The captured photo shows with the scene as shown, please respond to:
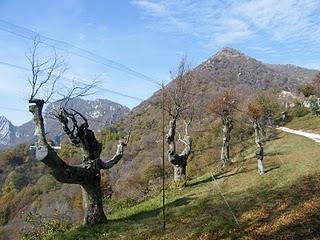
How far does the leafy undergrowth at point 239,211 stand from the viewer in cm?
1485

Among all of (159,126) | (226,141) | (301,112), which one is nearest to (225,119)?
(226,141)

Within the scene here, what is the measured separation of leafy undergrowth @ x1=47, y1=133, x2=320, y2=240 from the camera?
1485 cm

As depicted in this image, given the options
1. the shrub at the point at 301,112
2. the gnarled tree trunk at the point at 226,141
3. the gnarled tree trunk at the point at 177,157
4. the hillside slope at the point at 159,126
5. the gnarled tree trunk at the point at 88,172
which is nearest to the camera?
the gnarled tree trunk at the point at 88,172

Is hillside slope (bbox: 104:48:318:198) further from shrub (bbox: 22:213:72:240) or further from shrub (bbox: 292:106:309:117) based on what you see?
shrub (bbox: 292:106:309:117)

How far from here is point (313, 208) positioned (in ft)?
51.3

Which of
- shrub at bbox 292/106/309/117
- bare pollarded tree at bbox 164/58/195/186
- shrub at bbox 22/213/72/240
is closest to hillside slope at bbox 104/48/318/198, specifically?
bare pollarded tree at bbox 164/58/195/186

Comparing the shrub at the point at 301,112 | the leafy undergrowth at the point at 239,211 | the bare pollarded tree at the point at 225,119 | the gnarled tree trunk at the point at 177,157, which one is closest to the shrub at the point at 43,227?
the leafy undergrowth at the point at 239,211

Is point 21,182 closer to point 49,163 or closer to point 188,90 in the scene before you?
point 188,90

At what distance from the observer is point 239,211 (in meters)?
18.1

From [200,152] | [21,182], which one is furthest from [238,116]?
[21,182]

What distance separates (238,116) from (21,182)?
289 feet

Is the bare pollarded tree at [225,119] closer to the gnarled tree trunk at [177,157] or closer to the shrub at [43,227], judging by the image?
the gnarled tree trunk at [177,157]

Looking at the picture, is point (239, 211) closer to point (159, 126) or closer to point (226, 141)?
point (226, 141)

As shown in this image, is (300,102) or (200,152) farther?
(300,102)
